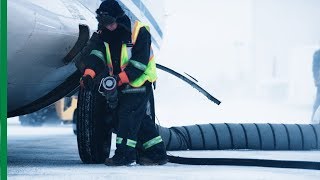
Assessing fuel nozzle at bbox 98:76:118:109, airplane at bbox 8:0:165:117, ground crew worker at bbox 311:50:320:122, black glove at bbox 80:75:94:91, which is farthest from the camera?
ground crew worker at bbox 311:50:320:122

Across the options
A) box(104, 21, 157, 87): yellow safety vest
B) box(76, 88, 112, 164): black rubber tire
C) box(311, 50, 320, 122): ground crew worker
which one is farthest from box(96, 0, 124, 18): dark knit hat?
box(311, 50, 320, 122): ground crew worker

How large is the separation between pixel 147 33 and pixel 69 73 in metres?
0.95

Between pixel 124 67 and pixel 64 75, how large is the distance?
0.72m

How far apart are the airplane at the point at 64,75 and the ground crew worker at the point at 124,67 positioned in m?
0.20

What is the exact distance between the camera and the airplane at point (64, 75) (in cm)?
427

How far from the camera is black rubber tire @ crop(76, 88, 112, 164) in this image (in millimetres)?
5102

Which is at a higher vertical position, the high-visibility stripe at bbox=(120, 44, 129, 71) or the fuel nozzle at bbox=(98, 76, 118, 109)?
the high-visibility stripe at bbox=(120, 44, 129, 71)

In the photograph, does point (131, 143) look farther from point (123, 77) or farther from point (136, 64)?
point (136, 64)

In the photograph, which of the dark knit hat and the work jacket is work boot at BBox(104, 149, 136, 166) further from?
the dark knit hat

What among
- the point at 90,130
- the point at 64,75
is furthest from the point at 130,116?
the point at 64,75

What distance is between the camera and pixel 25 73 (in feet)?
15.4

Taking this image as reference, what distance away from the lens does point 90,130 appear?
16.7ft

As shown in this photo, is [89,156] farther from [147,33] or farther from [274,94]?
[274,94]

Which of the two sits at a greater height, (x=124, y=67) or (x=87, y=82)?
(x=124, y=67)
